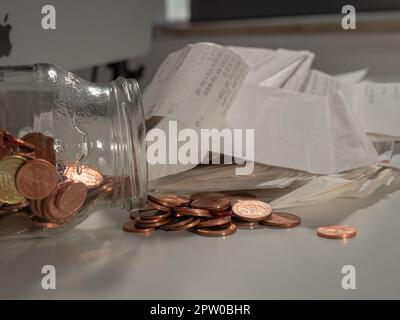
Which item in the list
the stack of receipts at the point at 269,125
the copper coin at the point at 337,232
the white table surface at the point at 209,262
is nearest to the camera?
the white table surface at the point at 209,262

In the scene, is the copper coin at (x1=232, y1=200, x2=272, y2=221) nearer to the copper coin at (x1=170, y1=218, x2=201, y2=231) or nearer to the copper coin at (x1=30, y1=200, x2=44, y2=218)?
the copper coin at (x1=170, y1=218, x2=201, y2=231)

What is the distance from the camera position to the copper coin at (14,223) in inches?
21.4

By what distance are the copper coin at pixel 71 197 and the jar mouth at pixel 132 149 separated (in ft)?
0.14

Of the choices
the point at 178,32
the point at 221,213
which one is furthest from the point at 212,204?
the point at 178,32

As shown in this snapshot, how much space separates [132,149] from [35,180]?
91 mm

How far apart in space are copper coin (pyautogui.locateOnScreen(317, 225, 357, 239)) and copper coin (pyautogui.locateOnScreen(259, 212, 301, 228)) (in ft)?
0.10

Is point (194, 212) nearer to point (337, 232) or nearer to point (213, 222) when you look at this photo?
point (213, 222)

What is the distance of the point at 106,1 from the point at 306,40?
0.76 meters

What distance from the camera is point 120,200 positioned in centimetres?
56

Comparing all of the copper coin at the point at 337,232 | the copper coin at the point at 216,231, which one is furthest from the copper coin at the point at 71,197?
the copper coin at the point at 337,232

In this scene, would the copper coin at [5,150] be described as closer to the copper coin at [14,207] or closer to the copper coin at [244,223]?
the copper coin at [14,207]
